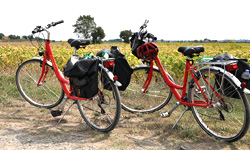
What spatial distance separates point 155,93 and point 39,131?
2.02 meters

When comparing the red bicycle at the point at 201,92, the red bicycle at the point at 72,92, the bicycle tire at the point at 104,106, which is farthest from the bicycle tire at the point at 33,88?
the red bicycle at the point at 201,92

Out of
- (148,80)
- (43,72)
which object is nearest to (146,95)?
(148,80)

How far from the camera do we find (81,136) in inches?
137

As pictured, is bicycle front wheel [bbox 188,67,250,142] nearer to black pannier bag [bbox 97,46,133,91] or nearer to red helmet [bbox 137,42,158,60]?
red helmet [bbox 137,42,158,60]

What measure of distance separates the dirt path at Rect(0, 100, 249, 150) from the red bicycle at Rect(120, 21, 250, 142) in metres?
0.31

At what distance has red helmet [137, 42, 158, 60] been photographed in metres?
3.92

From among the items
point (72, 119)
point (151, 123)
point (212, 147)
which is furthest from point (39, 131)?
point (212, 147)

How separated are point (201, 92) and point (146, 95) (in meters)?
1.38

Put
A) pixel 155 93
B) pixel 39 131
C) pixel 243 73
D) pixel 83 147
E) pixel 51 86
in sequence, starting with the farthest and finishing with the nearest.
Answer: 1. pixel 51 86
2. pixel 155 93
3. pixel 39 131
4. pixel 243 73
5. pixel 83 147

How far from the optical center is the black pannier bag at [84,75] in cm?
343

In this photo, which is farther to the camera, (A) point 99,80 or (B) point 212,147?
(A) point 99,80

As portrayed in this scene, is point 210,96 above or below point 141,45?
below

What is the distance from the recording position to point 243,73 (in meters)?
3.33

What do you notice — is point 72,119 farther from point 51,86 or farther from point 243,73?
point 243,73
